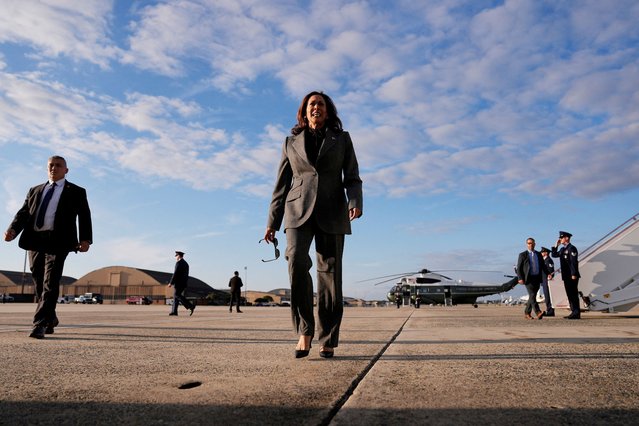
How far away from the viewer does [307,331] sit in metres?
3.30

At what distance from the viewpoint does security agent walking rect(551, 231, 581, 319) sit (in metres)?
9.31

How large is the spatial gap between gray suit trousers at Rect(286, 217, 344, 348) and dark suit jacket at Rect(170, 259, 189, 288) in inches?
386

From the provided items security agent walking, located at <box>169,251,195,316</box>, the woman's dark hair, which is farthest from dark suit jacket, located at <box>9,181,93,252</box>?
security agent walking, located at <box>169,251,195,316</box>

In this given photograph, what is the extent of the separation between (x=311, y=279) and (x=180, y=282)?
10.0 m

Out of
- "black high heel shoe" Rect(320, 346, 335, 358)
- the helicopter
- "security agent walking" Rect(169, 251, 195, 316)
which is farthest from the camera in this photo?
the helicopter

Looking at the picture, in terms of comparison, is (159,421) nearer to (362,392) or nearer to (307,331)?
(362,392)

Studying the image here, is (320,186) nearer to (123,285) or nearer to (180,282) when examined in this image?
(180,282)

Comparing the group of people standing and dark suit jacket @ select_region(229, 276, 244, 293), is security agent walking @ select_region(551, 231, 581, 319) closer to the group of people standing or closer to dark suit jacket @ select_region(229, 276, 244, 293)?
the group of people standing

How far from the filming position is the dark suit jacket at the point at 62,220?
492 centimetres

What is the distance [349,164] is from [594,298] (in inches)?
359

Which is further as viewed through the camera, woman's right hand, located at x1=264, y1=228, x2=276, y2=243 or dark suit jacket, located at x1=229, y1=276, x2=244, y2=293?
dark suit jacket, located at x1=229, y1=276, x2=244, y2=293

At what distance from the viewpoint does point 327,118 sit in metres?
3.67

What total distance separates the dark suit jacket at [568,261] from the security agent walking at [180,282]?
8760 millimetres

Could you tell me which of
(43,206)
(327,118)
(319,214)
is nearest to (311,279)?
(319,214)
